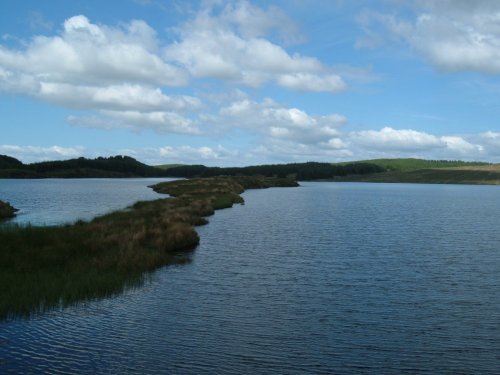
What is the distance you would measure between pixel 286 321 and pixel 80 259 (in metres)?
13.9

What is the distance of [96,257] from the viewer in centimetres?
2803

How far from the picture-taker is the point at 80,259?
2739cm

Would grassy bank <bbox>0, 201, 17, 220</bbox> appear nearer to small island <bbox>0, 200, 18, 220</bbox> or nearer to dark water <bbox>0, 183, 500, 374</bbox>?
small island <bbox>0, 200, 18, 220</bbox>

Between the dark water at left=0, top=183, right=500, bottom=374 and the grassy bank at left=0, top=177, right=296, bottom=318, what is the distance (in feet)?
3.97

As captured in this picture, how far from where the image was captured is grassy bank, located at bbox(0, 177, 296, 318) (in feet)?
67.6

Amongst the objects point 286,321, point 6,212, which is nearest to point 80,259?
point 286,321

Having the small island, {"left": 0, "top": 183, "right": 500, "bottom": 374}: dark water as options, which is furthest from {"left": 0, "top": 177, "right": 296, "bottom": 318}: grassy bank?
the small island

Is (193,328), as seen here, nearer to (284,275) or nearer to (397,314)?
(397,314)

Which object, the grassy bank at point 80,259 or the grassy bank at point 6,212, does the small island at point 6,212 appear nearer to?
the grassy bank at point 6,212

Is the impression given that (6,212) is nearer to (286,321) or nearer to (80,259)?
(80,259)

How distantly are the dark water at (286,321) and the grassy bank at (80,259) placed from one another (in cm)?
121

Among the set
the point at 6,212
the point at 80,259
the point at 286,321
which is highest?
the point at 6,212

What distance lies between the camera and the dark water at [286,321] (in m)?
15.0

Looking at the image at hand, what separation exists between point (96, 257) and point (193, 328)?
1217 centimetres
